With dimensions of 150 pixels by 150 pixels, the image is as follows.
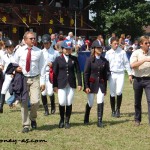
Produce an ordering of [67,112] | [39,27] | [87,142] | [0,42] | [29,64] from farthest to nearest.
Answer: [39,27] → [0,42] → [67,112] → [29,64] → [87,142]

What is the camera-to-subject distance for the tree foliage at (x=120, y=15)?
35319mm

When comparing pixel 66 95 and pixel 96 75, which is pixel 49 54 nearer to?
pixel 96 75

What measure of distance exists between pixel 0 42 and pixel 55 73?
12.1 feet

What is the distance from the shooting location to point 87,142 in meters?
8.55

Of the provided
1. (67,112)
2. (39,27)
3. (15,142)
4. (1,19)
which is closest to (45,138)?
(15,142)

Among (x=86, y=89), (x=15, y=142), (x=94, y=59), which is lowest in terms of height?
(x=15, y=142)

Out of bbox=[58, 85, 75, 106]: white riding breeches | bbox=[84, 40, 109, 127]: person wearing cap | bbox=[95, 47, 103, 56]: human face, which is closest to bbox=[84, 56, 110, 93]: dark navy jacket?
bbox=[84, 40, 109, 127]: person wearing cap

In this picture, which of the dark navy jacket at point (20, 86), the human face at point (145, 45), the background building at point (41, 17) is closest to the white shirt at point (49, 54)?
the dark navy jacket at point (20, 86)

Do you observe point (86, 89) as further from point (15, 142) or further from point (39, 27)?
point (39, 27)

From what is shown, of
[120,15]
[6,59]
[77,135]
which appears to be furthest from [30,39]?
[120,15]

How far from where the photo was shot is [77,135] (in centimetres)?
920

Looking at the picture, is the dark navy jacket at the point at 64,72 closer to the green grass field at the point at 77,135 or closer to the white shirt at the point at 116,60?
the green grass field at the point at 77,135

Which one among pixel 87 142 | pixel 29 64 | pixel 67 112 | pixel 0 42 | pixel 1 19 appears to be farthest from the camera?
pixel 1 19

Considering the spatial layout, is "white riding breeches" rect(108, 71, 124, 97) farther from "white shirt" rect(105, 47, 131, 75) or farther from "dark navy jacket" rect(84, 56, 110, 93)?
"dark navy jacket" rect(84, 56, 110, 93)
